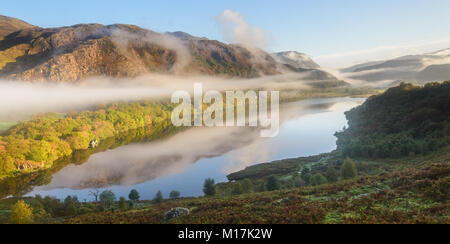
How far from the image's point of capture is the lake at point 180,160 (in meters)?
76.0

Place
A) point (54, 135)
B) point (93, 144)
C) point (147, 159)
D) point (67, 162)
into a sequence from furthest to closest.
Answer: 1. point (93, 144)
2. point (54, 135)
3. point (67, 162)
4. point (147, 159)

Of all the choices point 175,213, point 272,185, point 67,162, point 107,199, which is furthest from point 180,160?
point 175,213

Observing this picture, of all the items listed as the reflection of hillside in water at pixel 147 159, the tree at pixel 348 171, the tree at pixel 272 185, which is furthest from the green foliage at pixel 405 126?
the reflection of hillside in water at pixel 147 159

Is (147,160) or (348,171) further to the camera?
(147,160)

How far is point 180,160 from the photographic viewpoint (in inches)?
3920

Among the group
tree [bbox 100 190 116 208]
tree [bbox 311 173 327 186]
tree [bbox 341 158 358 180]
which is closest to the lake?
tree [bbox 100 190 116 208]

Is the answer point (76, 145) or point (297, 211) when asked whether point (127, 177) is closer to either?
point (76, 145)

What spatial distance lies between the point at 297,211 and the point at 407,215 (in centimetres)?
659

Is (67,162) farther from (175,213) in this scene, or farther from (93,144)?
(175,213)

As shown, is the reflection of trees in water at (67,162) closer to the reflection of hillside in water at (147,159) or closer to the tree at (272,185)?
the reflection of hillside in water at (147,159)

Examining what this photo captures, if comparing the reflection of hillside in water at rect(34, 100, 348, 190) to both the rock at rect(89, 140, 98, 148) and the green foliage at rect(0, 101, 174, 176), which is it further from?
the rock at rect(89, 140, 98, 148)

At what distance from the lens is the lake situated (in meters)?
76.0

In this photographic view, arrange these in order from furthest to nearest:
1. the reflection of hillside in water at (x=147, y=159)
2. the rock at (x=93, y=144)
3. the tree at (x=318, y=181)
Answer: the rock at (x=93, y=144), the reflection of hillside in water at (x=147, y=159), the tree at (x=318, y=181)
